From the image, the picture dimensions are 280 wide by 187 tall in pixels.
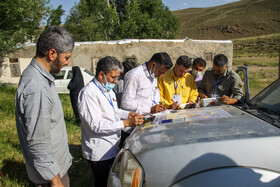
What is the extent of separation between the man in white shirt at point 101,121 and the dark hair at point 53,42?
0.72 m

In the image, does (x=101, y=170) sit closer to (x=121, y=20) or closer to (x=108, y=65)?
(x=108, y=65)

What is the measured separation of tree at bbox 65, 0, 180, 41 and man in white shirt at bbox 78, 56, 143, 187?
896 inches

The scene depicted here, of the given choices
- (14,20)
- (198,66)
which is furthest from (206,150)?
(14,20)

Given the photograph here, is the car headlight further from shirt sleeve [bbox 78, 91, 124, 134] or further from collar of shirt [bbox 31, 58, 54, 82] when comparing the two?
collar of shirt [bbox 31, 58, 54, 82]

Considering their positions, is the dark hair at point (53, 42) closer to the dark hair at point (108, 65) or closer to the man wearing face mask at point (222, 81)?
the dark hair at point (108, 65)

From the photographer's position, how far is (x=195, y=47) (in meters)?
13.0

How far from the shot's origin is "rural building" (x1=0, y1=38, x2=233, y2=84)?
12.7 metres

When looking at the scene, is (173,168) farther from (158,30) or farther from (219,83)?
(158,30)

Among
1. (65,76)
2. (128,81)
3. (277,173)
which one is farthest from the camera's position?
(65,76)

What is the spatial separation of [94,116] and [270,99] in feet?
6.94

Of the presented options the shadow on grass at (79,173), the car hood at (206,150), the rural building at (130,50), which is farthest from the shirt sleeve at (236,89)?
the rural building at (130,50)

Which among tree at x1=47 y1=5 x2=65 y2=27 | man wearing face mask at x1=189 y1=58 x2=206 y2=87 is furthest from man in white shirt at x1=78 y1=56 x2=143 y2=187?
tree at x1=47 y1=5 x2=65 y2=27

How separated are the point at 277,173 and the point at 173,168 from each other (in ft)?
2.31

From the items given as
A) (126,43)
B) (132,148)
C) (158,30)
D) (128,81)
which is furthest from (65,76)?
(158,30)
